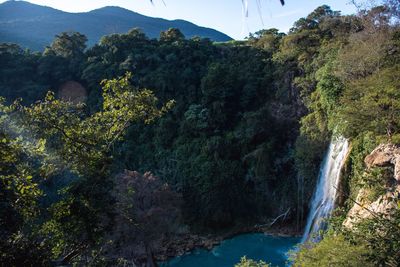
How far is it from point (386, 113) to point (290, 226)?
34.9 feet

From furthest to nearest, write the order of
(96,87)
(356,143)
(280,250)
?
(96,87) < (280,250) < (356,143)

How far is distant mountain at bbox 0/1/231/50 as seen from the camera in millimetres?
66188

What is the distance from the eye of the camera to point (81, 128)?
5.23 meters

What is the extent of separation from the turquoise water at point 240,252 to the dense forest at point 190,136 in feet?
4.86

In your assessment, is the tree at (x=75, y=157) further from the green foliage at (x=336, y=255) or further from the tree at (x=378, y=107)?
the tree at (x=378, y=107)

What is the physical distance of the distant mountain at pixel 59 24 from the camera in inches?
2606

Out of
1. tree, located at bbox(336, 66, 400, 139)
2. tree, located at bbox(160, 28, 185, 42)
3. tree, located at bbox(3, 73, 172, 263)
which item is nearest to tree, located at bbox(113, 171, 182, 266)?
tree, located at bbox(336, 66, 400, 139)

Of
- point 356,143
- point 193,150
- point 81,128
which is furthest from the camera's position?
point 193,150

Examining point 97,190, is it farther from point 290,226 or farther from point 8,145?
point 290,226

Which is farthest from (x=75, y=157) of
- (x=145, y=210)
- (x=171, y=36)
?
(x=171, y=36)

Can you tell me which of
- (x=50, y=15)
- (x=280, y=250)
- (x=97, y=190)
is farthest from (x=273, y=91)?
(x=50, y=15)

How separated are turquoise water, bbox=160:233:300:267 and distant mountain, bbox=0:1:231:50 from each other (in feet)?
159

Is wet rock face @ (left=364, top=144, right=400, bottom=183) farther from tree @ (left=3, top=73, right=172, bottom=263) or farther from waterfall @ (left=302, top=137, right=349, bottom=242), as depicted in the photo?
tree @ (left=3, top=73, right=172, bottom=263)

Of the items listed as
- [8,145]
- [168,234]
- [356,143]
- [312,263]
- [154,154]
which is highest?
[8,145]
